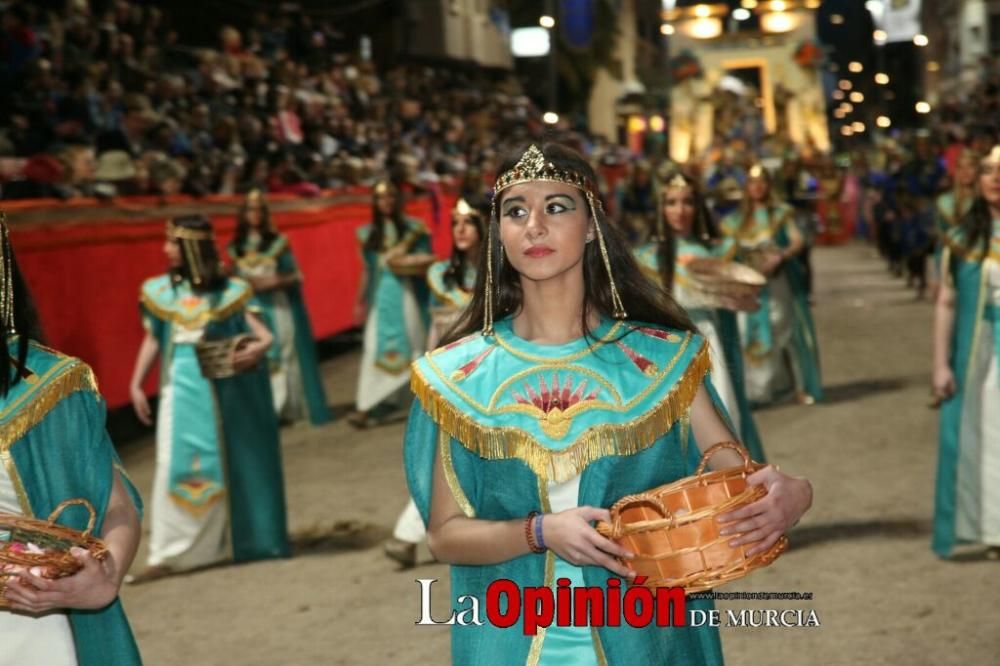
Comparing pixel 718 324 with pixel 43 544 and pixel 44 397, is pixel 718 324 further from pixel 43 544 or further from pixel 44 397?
pixel 43 544

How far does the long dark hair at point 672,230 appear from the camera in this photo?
8516mm

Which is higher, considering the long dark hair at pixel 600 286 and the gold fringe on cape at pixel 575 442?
the long dark hair at pixel 600 286

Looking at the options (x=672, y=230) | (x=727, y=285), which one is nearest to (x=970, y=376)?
(x=727, y=285)

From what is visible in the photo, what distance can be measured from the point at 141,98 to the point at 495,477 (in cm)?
1284

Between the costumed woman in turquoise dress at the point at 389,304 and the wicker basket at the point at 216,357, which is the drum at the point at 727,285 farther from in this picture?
the costumed woman in turquoise dress at the point at 389,304

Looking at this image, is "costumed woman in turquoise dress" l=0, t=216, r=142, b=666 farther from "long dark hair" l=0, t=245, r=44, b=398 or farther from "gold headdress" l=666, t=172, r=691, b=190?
"gold headdress" l=666, t=172, r=691, b=190

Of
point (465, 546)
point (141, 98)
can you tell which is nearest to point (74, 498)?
point (465, 546)

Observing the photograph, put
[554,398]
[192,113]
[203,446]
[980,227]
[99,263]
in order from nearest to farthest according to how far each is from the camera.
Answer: [554,398]
[980,227]
[203,446]
[99,263]
[192,113]

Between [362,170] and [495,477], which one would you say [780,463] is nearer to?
[495,477]

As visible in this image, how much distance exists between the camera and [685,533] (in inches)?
112

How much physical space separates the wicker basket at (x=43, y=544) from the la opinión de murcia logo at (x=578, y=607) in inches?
31.4

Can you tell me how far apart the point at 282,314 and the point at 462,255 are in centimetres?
426

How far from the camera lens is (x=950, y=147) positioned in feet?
83.1

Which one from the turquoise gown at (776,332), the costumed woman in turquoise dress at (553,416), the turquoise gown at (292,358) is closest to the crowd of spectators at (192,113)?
the turquoise gown at (292,358)
